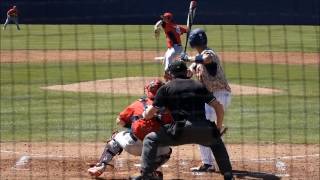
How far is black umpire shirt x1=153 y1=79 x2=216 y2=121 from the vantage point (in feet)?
23.2

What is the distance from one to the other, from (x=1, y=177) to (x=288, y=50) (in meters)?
19.4

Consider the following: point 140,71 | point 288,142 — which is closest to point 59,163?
point 288,142

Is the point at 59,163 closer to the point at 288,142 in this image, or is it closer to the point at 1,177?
the point at 1,177

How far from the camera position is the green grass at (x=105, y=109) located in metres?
11.4

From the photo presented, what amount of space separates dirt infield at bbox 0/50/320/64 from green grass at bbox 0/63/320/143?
2.85 meters

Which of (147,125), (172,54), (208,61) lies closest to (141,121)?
(147,125)

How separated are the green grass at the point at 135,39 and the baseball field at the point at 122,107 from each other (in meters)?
0.25

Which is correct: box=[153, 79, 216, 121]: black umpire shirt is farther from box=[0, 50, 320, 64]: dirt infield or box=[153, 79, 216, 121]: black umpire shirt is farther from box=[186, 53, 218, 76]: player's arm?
box=[0, 50, 320, 64]: dirt infield

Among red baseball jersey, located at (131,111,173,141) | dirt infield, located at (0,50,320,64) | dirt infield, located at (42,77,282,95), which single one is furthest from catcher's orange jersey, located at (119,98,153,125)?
dirt infield, located at (0,50,320,64)

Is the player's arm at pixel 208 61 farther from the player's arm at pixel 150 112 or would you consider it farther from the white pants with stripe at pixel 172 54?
the white pants with stripe at pixel 172 54

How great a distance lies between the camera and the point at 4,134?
11.4 metres
